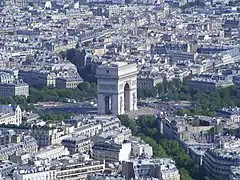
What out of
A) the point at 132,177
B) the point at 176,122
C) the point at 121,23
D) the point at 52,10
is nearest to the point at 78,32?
the point at 121,23

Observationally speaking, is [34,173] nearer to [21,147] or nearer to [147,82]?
[21,147]

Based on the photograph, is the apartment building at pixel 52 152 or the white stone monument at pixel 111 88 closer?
the apartment building at pixel 52 152

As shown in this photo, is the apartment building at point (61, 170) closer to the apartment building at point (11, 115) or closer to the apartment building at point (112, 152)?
the apartment building at point (112, 152)

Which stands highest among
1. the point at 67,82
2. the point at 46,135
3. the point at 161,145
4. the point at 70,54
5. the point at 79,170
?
the point at 79,170

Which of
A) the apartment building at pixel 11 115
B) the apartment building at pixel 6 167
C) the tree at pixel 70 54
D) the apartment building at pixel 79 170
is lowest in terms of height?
the tree at pixel 70 54

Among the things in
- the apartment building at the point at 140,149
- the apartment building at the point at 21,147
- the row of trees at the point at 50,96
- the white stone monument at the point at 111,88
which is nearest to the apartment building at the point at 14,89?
the row of trees at the point at 50,96

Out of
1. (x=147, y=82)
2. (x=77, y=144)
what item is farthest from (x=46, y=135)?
(x=147, y=82)

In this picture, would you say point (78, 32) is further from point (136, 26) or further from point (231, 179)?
point (231, 179)
